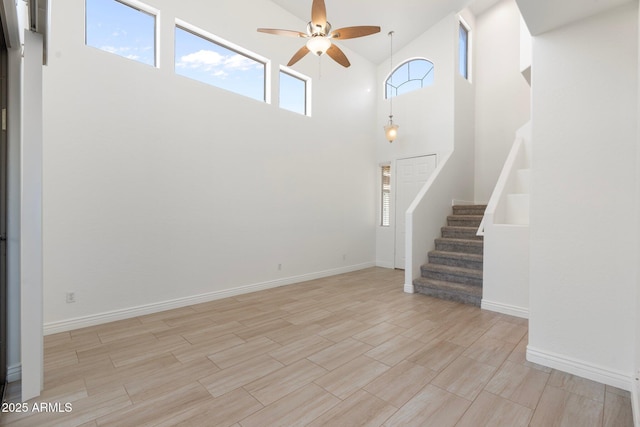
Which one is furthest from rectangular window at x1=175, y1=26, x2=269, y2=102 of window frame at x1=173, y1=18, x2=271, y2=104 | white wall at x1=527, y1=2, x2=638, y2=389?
white wall at x1=527, y1=2, x2=638, y2=389

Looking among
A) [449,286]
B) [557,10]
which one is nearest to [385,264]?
[449,286]

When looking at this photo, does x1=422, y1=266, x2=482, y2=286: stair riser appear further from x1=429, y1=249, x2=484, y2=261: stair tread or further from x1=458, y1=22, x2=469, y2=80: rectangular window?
x1=458, y1=22, x2=469, y2=80: rectangular window

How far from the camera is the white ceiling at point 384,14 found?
492 centimetres

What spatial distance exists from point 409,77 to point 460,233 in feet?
11.8

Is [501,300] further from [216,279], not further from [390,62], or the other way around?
[390,62]

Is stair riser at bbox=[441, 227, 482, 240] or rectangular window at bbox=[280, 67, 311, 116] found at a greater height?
rectangular window at bbox=[280, 67, 311, 116]

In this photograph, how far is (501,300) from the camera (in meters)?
3.62

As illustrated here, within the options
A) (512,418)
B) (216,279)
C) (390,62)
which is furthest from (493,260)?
(390,62)

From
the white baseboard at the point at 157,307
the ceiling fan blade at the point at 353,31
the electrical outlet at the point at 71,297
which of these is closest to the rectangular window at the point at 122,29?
→ the ceiling fan blade at the point at 353,31

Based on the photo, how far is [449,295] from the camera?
408cm

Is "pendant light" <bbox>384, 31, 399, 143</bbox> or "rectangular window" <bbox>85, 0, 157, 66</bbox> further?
"pendant light" <bbox>384, 31, 399, 143</bbox>

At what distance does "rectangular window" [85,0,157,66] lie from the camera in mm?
3203

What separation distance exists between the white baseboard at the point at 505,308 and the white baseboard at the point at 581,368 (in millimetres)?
1179

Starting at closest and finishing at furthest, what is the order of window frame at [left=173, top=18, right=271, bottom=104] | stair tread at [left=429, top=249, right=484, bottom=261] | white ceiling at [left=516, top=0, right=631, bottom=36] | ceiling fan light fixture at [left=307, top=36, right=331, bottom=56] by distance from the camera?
white ceiling at [left=516, top=0, right=631, bottom=36] < ceiling fan light fixture at [left=307, top=36, right=331, bottom=56] < window frame at [left=173, top=18, right=271, bottom=104] < stair tread at [left=429, top=249, right=484, bottom=261]
